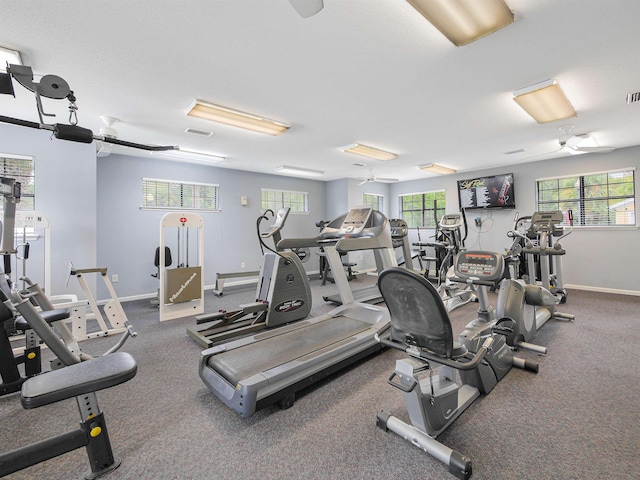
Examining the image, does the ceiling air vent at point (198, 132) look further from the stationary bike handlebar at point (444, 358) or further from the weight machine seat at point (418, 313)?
the stationary bike handlebar at point (444, 358)

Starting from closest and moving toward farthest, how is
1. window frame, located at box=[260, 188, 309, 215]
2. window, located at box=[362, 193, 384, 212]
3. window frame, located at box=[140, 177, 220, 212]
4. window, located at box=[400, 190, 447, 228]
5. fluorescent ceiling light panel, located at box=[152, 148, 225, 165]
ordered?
fluorescent ceiling light panel, located at box=[152, 148, 225, 165], window frame, located at box=[140, 177, 220, 212], window frame, located at box=[260, 188, 309, 215], window, located at box=[400, 190, 447, 228], window, located at box=[362, 193, 384, 212]

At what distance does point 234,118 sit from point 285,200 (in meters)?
4.22

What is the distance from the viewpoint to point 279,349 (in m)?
2.57

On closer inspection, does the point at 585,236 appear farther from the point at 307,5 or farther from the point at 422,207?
the point at 307,5

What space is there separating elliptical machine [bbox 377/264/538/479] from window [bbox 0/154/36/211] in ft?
15.8

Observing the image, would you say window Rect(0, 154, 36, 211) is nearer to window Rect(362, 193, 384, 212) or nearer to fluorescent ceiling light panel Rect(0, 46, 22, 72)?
fluorescent ceiling light panel Rect(0, 46, 22, 72)

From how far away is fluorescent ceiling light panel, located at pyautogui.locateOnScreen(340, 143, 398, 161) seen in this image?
4.86m

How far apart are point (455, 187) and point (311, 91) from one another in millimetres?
5796

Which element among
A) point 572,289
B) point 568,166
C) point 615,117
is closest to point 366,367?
point 615,117

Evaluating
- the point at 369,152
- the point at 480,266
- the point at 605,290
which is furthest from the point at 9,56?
the point at 605,290

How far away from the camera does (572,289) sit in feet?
18.8

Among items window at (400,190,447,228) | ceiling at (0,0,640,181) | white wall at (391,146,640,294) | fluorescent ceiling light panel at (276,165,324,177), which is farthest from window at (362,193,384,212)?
ceiling at (0,0,640,181)

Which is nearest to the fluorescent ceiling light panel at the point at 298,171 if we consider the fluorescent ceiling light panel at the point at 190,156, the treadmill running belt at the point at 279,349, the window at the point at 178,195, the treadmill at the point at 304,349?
the fluorescent ceiling light panel at the point at 190,156

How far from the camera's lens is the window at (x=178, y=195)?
18.3ft
